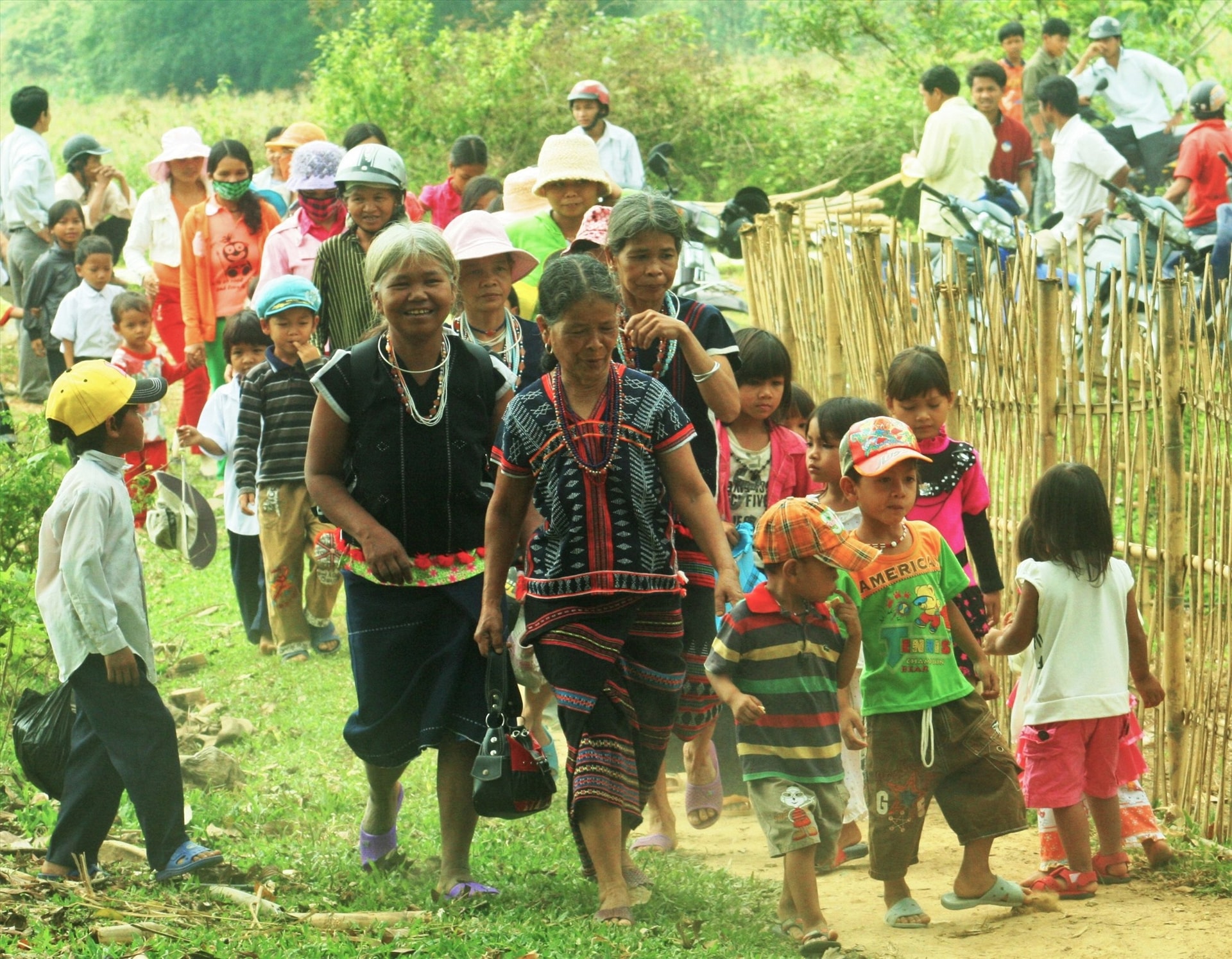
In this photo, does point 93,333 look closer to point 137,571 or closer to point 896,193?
point 137,571

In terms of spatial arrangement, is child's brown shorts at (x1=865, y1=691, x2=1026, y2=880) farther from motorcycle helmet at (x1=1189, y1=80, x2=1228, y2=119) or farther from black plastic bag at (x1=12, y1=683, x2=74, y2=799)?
motorcycle helmet at (x1=1189, y1=80, x2=1228, y2=119)

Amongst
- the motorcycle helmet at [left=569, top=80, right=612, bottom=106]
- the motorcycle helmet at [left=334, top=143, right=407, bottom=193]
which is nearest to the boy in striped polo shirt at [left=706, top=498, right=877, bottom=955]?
the motorcycle helmet at [left=334, top=143, right=407, bottom=193]

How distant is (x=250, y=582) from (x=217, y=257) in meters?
2.26

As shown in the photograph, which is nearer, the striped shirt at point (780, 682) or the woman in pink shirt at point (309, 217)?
the striped shirt at point (780, 682)

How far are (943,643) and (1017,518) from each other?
1652 mm

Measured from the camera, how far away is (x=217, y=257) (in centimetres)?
909

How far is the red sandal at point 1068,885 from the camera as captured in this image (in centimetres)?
476

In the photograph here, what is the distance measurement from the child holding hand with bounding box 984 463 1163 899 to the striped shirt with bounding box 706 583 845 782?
895mm

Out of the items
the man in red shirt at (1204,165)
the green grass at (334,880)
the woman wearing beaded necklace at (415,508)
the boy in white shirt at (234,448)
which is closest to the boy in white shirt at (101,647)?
the green grass at (334,880)

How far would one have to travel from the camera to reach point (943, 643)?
4516 mm

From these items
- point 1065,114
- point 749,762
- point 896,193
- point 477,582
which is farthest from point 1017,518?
point 896,193

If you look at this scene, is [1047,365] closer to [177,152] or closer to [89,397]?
[89,397]

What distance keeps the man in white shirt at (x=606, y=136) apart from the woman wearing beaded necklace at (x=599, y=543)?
7303mm

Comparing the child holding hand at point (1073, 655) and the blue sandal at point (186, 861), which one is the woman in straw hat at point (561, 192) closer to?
the child holding hand at point (1073, 655)
